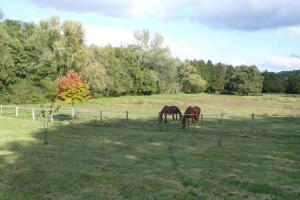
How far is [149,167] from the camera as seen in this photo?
13.1 meters

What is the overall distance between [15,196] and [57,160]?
13.8 ft

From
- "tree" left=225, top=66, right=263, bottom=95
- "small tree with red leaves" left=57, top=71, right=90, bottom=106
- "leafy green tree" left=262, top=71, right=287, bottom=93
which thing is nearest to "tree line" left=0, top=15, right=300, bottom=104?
"tree" left=225, top=66, right=263, bottom=95

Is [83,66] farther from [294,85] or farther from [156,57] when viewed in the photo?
[294,85]

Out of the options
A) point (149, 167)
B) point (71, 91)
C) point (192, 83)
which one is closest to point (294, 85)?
point (192, 83)

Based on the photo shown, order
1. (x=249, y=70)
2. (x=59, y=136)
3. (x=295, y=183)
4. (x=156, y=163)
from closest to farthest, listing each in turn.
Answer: (x=295, y=183), (x=156, y=163), (x=59, y=136), (x=249, y=70)

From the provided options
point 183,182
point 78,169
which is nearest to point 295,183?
point 183,182

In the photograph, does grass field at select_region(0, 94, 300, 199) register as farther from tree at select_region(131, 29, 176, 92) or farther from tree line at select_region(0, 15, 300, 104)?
tree at select_region(131, 29, 176, 92)

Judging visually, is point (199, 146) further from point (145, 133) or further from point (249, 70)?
point (249, 70)

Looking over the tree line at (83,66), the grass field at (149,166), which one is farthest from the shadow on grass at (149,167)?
the tree line at (83,66)

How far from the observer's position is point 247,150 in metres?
16.7

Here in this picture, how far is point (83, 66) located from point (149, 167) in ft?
179

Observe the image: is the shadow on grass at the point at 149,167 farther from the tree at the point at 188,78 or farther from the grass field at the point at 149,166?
the tree at the point at 188,78

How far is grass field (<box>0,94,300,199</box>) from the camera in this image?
10.2m

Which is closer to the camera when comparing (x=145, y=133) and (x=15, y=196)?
(x=15, y=196)
